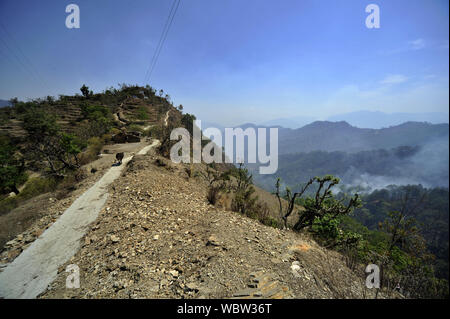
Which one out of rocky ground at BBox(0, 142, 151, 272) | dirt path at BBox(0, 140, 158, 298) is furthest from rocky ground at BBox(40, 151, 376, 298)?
rocky ground at BBox(0, 142, 151, 272)

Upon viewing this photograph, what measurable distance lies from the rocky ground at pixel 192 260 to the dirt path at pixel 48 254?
311 millimetres

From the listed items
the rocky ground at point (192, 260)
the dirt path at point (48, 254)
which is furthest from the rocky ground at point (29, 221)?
the rocky ground at point (192, 260)

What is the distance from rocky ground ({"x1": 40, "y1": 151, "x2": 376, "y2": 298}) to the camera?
3161mm

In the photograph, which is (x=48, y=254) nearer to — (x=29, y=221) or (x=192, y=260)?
(x=29, y=221)

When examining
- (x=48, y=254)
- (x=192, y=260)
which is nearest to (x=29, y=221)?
(x=48, y=254)

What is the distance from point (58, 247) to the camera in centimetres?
484

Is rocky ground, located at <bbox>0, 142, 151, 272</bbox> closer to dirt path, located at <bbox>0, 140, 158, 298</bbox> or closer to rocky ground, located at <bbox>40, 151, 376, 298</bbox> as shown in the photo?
dirt path, located at <bbox>0, 140, 158, 298</bbox>

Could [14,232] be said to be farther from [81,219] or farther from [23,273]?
[23,273]

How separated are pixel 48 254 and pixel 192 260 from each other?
4.11 m

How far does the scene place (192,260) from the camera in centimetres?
378

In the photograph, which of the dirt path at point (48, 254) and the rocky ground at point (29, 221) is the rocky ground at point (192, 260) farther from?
the rocky ground at point (29, 221)

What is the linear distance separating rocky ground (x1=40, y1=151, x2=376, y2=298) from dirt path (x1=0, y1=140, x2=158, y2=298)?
31 centimetres
